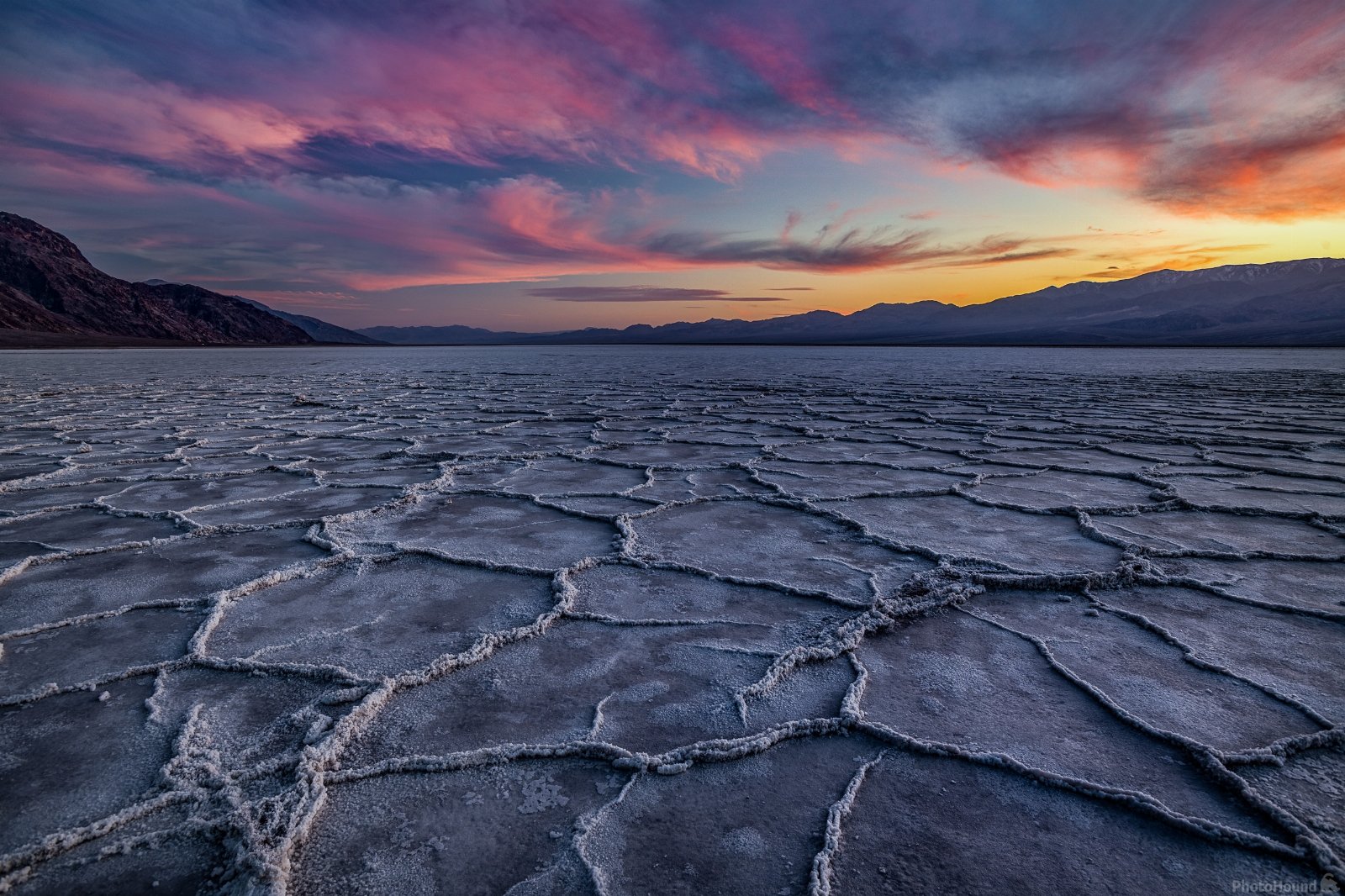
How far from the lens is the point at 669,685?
137cm

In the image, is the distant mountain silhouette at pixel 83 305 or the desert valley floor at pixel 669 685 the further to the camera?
the distant mountain silhouette at pixel 83 305

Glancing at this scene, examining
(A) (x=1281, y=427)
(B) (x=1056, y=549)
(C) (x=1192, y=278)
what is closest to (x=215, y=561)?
(B) (x=1056, y=549)

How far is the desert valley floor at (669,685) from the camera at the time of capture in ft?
3.03

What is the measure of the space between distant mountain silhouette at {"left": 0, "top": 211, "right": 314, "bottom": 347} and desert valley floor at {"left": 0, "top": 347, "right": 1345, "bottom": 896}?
197ft

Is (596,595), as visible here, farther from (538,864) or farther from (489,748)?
(538,864)

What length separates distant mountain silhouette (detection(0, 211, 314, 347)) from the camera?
55.4 meters

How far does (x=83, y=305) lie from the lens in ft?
220

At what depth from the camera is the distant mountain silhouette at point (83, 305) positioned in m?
55.4

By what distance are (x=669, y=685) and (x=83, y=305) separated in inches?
3476

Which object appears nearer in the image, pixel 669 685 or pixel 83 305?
pixel 669 685

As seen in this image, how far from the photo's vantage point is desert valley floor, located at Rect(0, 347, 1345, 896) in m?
0.92

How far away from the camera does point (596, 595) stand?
1.86m

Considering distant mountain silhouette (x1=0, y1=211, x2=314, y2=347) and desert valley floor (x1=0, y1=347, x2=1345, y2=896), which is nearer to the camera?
desert valley floor (x1=0, y1=347, x2=1345, y2=896)

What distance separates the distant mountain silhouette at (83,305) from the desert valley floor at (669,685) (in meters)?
60.1
